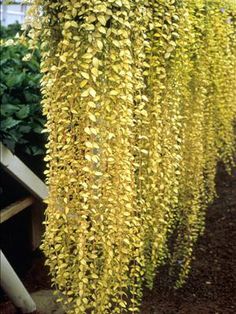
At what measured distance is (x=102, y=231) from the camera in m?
1.67

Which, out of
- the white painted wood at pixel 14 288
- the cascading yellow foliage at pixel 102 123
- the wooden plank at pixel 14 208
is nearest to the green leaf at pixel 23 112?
the wooden plank at pixel 14 208

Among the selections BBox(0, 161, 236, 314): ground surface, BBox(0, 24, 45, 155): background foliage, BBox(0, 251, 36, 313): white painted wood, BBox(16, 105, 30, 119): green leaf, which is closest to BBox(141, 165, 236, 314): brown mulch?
BBox(0, 161, 236, 314): ground surface

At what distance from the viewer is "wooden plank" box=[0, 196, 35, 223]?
2.69 m

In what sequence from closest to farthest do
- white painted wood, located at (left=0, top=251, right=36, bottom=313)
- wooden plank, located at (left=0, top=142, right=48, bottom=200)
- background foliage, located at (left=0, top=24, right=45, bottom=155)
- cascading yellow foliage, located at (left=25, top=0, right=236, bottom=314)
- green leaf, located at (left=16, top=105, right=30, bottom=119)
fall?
cascading yellow foliage, located at (left=25, top=0, right=236, bottom=314) < white painted wood, located at (left=0, top=251, right=36, bottom=313) < wooden plank, located at (left=0, top=142, right=48, bottom=200) < background foliage, located at (left=0, top=24, right=45, bottom=155) < green leaf, located at (left=16, top=105, right=30, bottom=119)

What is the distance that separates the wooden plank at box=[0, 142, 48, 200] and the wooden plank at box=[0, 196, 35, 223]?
0.31ft

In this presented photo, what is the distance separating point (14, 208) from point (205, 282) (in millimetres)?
1277

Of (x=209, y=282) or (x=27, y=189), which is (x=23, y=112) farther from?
(x=209, y=282)

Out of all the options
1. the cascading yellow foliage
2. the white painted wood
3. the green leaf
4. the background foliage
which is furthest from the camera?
the green leaf

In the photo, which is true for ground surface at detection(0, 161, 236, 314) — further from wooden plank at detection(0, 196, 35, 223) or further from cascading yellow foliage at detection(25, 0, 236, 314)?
cascading yellow foliage at detection(25, 0, 236, 314)

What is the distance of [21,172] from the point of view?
8.72 ft

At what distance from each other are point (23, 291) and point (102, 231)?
3.30ft

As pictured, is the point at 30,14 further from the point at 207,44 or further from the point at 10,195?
the point at 10,195

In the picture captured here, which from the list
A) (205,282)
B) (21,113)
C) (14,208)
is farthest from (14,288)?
(205,282)

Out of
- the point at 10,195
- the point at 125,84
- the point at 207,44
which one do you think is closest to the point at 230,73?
the point at 207,44
